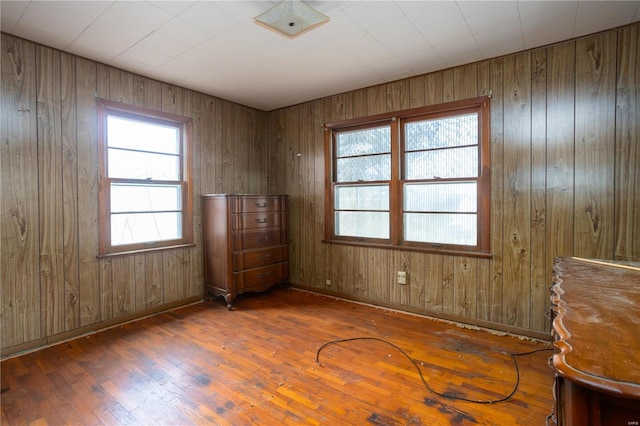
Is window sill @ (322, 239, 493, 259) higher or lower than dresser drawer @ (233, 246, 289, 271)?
higher

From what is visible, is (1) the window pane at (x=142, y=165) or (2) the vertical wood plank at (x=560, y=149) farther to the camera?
(1) the window pane at (x=142, y=165)

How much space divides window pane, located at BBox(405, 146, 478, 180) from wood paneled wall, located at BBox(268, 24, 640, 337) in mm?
224

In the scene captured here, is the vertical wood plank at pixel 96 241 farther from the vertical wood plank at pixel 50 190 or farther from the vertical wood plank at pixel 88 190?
the vertical wood plank at pixel 50 190

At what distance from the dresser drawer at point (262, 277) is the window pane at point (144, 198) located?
1.13 meters

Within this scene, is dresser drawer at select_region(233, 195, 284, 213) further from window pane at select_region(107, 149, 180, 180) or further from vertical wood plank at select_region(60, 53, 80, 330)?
vertical wood plank at select_region(60, 53, 80, 330)

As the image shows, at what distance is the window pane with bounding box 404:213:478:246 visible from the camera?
3078 millimetres

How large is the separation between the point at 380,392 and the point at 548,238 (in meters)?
1.98

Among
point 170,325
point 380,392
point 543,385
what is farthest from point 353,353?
point 170,325

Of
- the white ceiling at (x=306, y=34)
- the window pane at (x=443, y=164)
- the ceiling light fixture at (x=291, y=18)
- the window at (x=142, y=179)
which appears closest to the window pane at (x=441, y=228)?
the window pane at (x=443, y=164)

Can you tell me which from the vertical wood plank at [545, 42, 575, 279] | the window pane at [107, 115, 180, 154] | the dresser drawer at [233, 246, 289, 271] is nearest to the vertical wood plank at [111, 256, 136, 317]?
the dresser drawer at [233, 246, 289, 271]

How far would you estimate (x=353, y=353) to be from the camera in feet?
8.14

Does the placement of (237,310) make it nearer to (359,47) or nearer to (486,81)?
(359,47)

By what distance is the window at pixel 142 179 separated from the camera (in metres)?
3.01

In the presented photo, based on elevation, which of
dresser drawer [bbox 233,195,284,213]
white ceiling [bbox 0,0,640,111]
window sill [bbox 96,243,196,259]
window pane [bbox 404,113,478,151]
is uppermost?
white ceiling [bbox 0,0,640,111]
